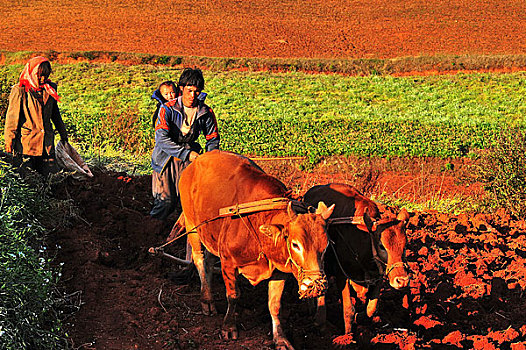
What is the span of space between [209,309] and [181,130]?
7.04 feet

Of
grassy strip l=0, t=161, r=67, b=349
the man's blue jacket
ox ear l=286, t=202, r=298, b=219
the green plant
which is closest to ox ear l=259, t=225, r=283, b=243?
ox ear l=286, t=202, r=298, b=219

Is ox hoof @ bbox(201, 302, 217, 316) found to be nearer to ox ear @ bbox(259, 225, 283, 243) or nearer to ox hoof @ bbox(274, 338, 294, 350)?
ox hoof @ bbox(274, 338, 294, 350)

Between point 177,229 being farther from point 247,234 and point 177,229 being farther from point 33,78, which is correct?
point 33,78

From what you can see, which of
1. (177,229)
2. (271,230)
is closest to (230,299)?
(271,230)

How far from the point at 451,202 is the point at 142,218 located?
660cm

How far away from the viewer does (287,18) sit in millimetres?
44125

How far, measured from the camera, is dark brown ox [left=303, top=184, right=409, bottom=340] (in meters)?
5.73

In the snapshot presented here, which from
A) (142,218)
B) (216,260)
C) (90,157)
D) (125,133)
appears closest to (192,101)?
(216,260)

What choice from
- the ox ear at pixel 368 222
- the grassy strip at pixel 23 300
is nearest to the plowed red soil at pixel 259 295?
the grassy strip at pixel 23 300

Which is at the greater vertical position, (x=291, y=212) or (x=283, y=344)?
(x=291, y=212)

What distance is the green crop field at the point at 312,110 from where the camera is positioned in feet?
61.5

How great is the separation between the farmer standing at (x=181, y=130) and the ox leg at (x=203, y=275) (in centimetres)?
94

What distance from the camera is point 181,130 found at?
7465 millimetres

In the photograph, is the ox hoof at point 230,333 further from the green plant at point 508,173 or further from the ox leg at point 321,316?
the green plant at point 508,173
